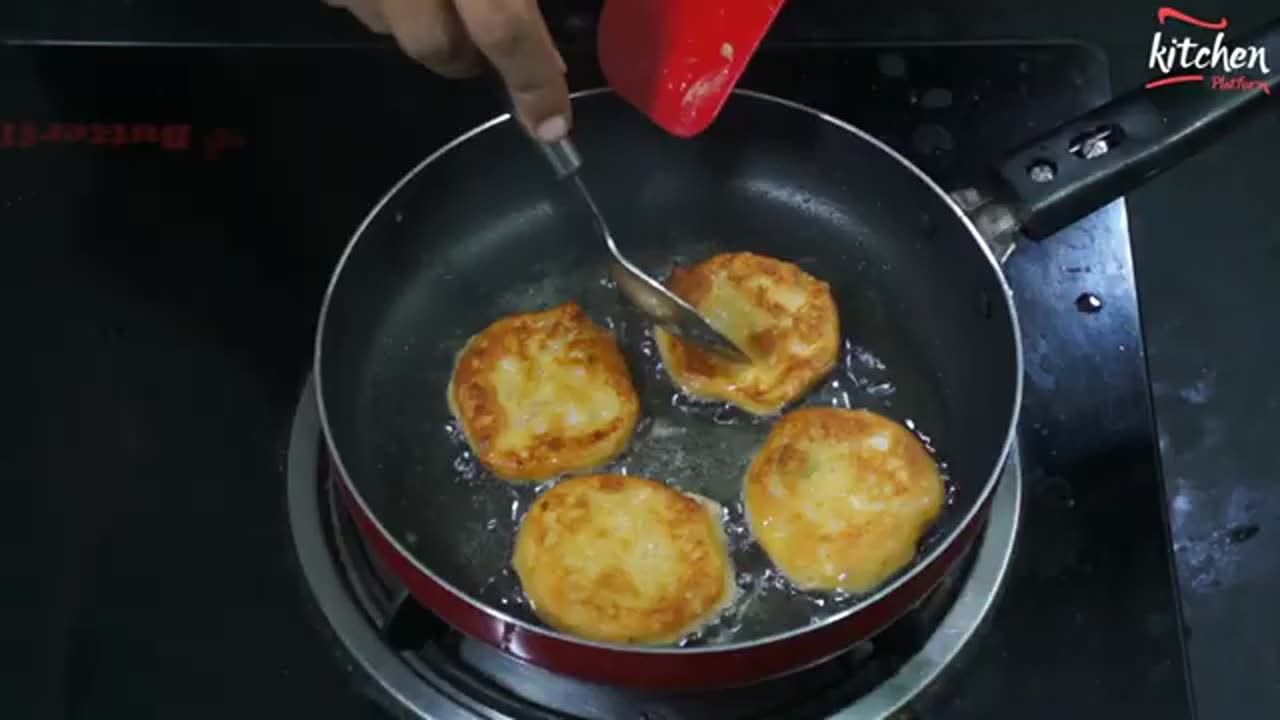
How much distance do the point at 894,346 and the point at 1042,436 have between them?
0.15m

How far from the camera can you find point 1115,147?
95cm

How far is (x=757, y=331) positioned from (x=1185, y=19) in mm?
570

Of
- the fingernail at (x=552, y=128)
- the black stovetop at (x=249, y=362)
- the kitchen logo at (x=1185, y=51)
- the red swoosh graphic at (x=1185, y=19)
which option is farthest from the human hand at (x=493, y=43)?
the red swoosh graphic at (x=1185, y=19)

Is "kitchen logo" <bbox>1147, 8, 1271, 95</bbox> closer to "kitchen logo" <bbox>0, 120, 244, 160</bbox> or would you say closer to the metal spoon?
the metal spoon

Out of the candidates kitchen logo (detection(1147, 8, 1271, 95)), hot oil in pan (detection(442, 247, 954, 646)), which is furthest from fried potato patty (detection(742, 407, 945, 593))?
kitchen logo (detection(1147, 8, 1271, 95))

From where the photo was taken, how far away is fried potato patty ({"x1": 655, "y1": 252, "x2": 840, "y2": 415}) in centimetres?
106

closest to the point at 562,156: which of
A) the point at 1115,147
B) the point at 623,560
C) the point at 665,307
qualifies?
the point at 665,307

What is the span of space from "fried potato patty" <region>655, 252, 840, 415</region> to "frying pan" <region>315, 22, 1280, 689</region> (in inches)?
0.8

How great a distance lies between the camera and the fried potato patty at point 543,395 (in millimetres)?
1014

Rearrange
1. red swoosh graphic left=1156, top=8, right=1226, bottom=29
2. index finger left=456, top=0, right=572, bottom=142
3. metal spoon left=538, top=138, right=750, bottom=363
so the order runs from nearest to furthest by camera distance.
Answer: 1. index finger left=456, top=0, right=572, bottom=142
2. metal spoon left=538, top=138, right=750, bottom=363
3. red swoosh graphic left=1156, top=8, right=1226, bottom=29

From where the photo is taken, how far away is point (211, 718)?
90cm

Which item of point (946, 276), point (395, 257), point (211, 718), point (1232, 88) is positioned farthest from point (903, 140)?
point (211, 718)

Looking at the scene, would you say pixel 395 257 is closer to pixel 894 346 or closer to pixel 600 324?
pixel 600 324

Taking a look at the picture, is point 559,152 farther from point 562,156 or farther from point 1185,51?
point 1185,51
